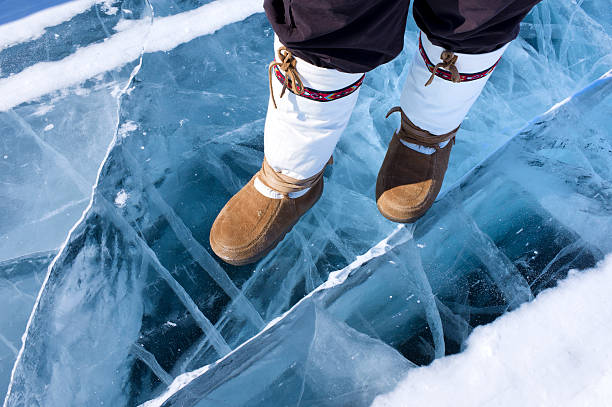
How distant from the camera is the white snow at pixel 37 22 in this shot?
53.9 inches

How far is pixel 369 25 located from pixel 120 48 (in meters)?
1.02

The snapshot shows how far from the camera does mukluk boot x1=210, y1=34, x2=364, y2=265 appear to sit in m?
0.71

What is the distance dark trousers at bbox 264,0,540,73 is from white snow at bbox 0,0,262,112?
87 centimetres

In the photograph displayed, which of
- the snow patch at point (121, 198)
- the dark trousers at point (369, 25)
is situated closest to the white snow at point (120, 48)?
the snow patch at point (121, 198)

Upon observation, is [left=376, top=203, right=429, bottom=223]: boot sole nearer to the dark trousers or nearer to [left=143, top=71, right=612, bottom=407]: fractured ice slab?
[left=143, top=71, right=612, bottom=407]: fractured ice slab

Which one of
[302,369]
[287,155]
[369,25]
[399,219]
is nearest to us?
[369,25]

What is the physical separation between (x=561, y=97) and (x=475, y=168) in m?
0.41

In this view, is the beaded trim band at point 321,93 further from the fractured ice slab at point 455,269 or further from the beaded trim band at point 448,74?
the fractured ice slab at point 455,269

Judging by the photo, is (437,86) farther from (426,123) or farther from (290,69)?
(290,69)

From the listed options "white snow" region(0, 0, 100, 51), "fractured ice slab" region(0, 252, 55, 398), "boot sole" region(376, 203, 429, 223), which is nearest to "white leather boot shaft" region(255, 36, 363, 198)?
"boot sole" region(376, 203, 429, 223)

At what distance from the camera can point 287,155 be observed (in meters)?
0.83

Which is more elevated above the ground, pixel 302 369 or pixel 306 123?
pixel 306 123

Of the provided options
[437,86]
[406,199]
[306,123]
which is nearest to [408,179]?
[406,199]

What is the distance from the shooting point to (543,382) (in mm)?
943
